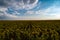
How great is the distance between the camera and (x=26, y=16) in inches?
110

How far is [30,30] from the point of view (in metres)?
2.72

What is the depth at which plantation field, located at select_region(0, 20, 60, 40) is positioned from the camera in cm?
268

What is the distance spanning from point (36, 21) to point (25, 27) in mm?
156

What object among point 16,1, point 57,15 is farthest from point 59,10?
point 16,1

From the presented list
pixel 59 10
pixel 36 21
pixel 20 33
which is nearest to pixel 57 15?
pixel 59 10

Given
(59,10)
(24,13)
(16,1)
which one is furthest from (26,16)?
(59,10)

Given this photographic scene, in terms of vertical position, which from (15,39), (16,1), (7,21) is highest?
(16,1)

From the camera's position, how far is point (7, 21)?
2.78 m

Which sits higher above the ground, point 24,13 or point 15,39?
point 24,13

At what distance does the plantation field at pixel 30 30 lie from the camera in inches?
106

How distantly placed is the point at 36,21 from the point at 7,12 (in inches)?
14.7

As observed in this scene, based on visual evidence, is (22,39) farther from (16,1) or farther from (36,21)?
(16,1)

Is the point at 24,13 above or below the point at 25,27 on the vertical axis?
above

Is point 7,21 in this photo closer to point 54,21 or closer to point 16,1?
point 16,1
